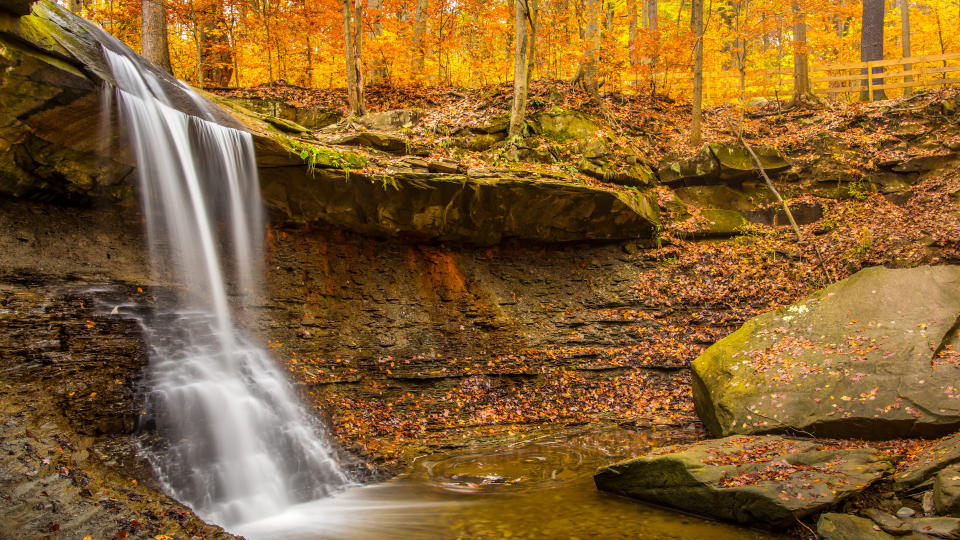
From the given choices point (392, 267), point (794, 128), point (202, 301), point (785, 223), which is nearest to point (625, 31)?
point (794, 128)

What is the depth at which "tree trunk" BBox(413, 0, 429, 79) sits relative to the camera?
1773 cm

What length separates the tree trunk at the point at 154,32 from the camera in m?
12.1

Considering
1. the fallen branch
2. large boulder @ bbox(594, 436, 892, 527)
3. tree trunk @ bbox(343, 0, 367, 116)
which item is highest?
tree trunk @ bbox(343, 0, 367, 116)

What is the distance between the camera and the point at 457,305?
10.9 metres

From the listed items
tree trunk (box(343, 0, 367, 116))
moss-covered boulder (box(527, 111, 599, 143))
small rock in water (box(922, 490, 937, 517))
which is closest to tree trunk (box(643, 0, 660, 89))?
moss-covered boulder (box(527, 111, 599, 143))

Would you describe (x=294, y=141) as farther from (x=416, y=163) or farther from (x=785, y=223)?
(x=785, y=223)

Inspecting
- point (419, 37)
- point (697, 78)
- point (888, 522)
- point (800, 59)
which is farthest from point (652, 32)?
point (888, 522)

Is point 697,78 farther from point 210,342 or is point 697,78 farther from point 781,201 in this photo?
point 210,342

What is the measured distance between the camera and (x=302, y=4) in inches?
693

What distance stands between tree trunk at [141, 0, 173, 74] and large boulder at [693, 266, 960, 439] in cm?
1388

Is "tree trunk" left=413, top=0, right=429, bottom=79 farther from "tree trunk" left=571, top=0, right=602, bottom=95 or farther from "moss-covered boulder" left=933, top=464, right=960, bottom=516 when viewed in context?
"moss-covered boulder" left=933, top=464, right=960, bottom=516

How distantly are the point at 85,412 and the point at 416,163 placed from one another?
7070mm

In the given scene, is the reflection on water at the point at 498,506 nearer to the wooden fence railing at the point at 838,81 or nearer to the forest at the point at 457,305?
the forest at the point at 457,305

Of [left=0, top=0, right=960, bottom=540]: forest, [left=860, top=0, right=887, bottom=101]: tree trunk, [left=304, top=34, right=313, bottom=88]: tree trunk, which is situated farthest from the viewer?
[left=304, top=34, right=313, bottom=88]: tree trunk
